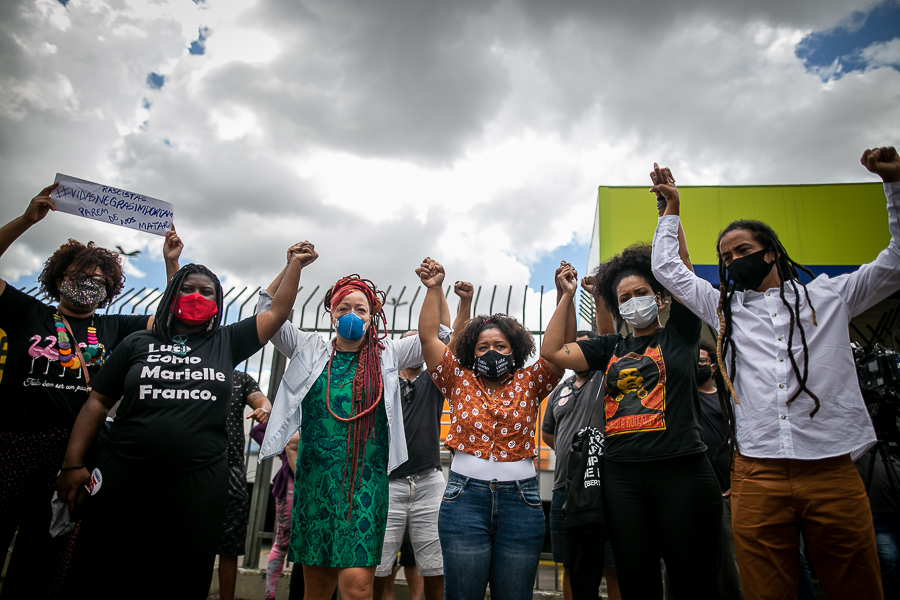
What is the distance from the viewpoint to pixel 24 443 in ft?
9.46

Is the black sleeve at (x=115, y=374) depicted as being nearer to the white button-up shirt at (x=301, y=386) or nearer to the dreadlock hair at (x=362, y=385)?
the white button-up shirt at (x=301, y=386)

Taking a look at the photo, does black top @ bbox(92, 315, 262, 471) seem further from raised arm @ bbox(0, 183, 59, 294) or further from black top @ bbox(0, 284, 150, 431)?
raised arm @ bbox(0, 183, 59, 294)

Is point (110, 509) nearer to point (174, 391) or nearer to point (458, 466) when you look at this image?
point (174, 391)

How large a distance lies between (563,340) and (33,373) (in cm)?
302

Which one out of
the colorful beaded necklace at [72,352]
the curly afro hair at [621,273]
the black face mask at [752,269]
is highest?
the curly afro hair at [621,273]

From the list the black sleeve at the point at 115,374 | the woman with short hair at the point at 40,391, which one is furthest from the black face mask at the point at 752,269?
the woman with short hair at the point at 40,391

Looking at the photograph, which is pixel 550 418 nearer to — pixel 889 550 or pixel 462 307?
pixel 462 307

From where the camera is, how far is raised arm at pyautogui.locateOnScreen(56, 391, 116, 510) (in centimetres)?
272

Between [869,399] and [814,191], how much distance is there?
556 centimetres

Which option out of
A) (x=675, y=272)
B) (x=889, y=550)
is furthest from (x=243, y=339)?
(x=889, y=550)

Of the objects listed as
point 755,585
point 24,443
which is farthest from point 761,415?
point 24,443

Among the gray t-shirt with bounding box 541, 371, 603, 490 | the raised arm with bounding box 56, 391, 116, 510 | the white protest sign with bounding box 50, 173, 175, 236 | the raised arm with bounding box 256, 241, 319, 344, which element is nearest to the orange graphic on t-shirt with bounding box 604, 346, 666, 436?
the gray t-shirt with bounding box 541, 371, 603, 490

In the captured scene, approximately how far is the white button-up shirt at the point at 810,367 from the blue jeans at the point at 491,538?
109 cm

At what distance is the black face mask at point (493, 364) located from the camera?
308 centimetres
